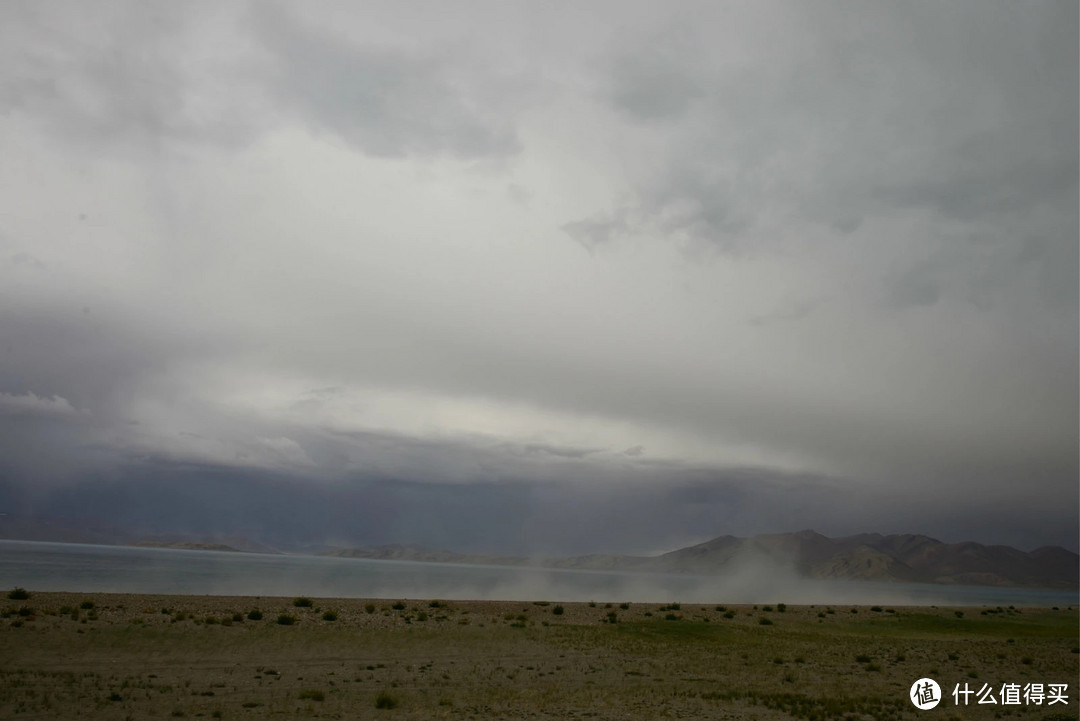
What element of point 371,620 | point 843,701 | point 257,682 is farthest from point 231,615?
point 843,701

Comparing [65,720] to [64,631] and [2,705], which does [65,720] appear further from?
[64,631]

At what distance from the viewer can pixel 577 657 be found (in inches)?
1085

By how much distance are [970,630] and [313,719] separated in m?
46.6
